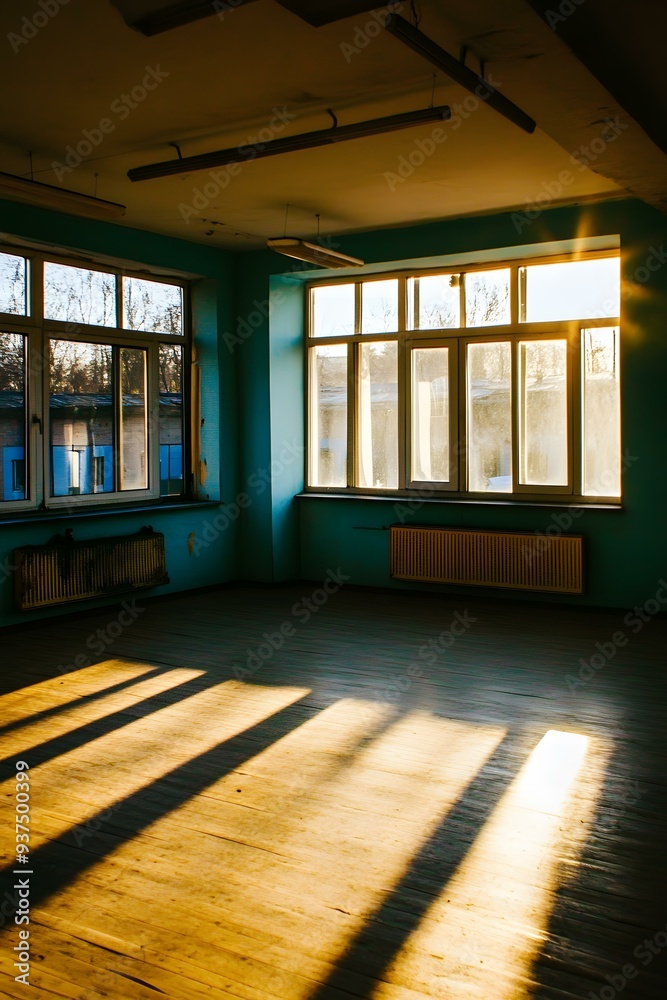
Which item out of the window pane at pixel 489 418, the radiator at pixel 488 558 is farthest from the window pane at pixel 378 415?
the window pane at pixel 489 418

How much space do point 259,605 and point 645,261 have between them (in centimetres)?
442

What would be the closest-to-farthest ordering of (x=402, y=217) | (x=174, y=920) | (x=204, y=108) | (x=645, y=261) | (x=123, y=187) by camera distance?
(x=174, y=920), (x=204, y=108), (x=123, y=187), (x=645, y=261), (x=402, y=217)

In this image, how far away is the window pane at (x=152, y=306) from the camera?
7852mm

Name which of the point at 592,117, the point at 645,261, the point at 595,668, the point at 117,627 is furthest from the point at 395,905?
the point at 645,261

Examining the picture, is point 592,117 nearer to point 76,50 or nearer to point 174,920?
point 76,50

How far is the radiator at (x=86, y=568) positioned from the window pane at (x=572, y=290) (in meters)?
4.08

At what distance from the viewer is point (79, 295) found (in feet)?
24.0

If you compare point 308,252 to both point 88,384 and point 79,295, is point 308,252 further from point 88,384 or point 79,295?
point 88,384

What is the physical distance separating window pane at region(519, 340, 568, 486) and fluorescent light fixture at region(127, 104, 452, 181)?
3.34 m

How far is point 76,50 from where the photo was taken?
4.08 m

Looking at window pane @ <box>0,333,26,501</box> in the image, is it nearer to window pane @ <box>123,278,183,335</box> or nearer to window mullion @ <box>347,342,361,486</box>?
window pane @ <box>123,278,183,335</box>

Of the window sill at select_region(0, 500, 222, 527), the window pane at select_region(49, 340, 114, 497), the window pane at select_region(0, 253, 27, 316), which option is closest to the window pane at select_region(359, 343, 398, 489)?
the window sill at select_region(0, 500, 222, 527)

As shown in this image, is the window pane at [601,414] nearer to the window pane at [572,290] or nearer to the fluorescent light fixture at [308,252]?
the window pane at [572,290]

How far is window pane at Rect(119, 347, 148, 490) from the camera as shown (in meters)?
7.84
